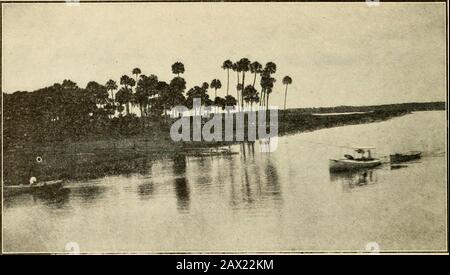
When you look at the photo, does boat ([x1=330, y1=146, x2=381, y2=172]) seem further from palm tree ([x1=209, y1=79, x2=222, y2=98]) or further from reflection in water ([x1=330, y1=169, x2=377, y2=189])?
palm tree ([x1=209, y1=79, x2=222, y2=98])

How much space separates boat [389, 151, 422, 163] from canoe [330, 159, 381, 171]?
0.15 meters

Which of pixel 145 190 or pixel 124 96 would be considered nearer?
pixel 145 190

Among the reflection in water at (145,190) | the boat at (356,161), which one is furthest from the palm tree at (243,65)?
the reflection in water at (145,190)

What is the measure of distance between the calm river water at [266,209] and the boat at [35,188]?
0.07 meters

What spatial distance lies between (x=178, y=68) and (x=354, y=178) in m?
2.20

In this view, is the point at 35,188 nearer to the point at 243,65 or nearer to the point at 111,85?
the point at 111,85

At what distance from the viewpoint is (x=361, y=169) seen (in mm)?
5195

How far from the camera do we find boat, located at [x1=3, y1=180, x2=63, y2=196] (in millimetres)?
5258

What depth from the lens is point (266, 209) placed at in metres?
5.19

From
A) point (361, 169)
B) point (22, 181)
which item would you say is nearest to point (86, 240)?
point (22, 181)

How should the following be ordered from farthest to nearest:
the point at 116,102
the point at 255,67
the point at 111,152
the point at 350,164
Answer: the point at 116,102
the point at 111,152
the point at 255,67
the point at 350,164

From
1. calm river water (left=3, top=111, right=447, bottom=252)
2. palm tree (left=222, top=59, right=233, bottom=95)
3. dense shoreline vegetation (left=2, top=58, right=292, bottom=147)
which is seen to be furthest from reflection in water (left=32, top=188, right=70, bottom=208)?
palm tree (left=222, top=59, right=233, bottom=95)

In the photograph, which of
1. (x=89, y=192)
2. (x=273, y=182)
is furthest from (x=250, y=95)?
(x=89, y=192)

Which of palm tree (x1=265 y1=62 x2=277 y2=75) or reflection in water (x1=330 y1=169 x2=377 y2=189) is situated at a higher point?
palm tree (x1=265 y1=62 x2=277 y2=75)
